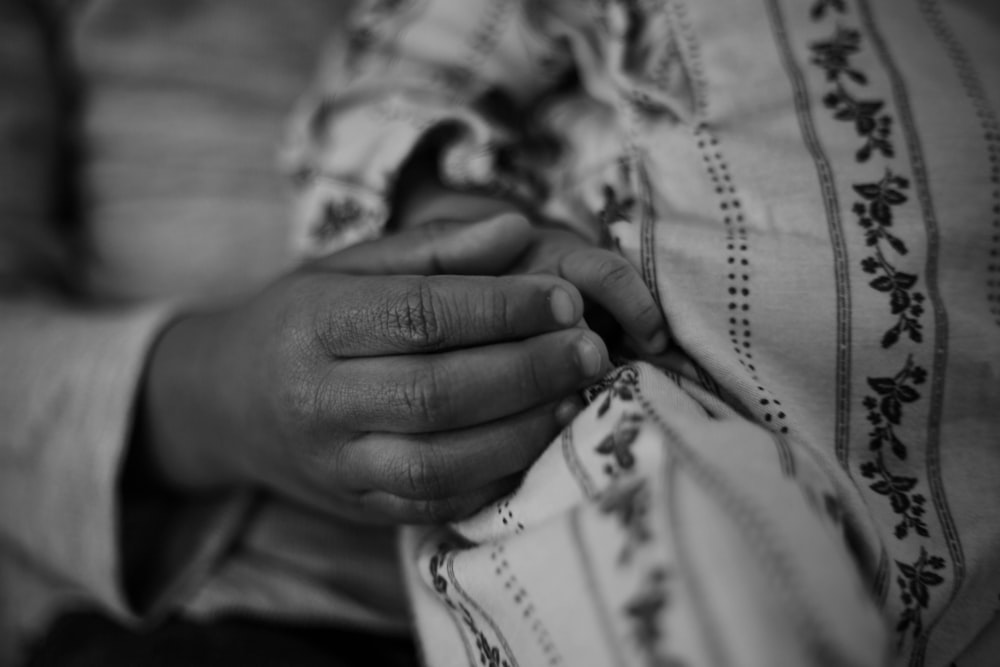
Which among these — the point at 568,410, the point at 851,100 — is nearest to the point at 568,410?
the point at 568,410

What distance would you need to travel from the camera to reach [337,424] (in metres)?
0.37

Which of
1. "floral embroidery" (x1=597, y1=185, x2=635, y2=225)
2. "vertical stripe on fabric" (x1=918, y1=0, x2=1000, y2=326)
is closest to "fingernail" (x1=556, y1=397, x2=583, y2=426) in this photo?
"floral embroidery" (x1=597, y1=185, x2=635, y2=225)

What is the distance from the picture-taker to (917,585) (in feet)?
1.07

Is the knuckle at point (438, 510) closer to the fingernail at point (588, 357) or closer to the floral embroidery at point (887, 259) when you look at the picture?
the fingernail at point (588, 357)

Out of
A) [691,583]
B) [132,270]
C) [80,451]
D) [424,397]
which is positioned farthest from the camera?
[132,270]

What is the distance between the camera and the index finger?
1.14ft

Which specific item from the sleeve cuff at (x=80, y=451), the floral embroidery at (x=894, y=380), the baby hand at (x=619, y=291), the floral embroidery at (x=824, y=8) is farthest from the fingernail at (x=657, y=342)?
the sleeve cuff at (x=80, y=451)

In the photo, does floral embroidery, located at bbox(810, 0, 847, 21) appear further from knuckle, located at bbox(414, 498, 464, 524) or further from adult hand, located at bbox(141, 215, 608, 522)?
knuckle, located at bbox(414, 498, 464, 524)

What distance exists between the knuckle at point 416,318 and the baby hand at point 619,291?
8cm

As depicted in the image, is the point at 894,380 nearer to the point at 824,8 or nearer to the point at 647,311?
the point at 647,311

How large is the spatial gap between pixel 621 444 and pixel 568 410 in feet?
0.21

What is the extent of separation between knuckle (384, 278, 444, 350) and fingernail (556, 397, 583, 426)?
0.23 feet

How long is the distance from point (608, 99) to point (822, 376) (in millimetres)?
238

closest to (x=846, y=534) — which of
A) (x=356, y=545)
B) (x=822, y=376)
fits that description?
(x=822, y=376)
